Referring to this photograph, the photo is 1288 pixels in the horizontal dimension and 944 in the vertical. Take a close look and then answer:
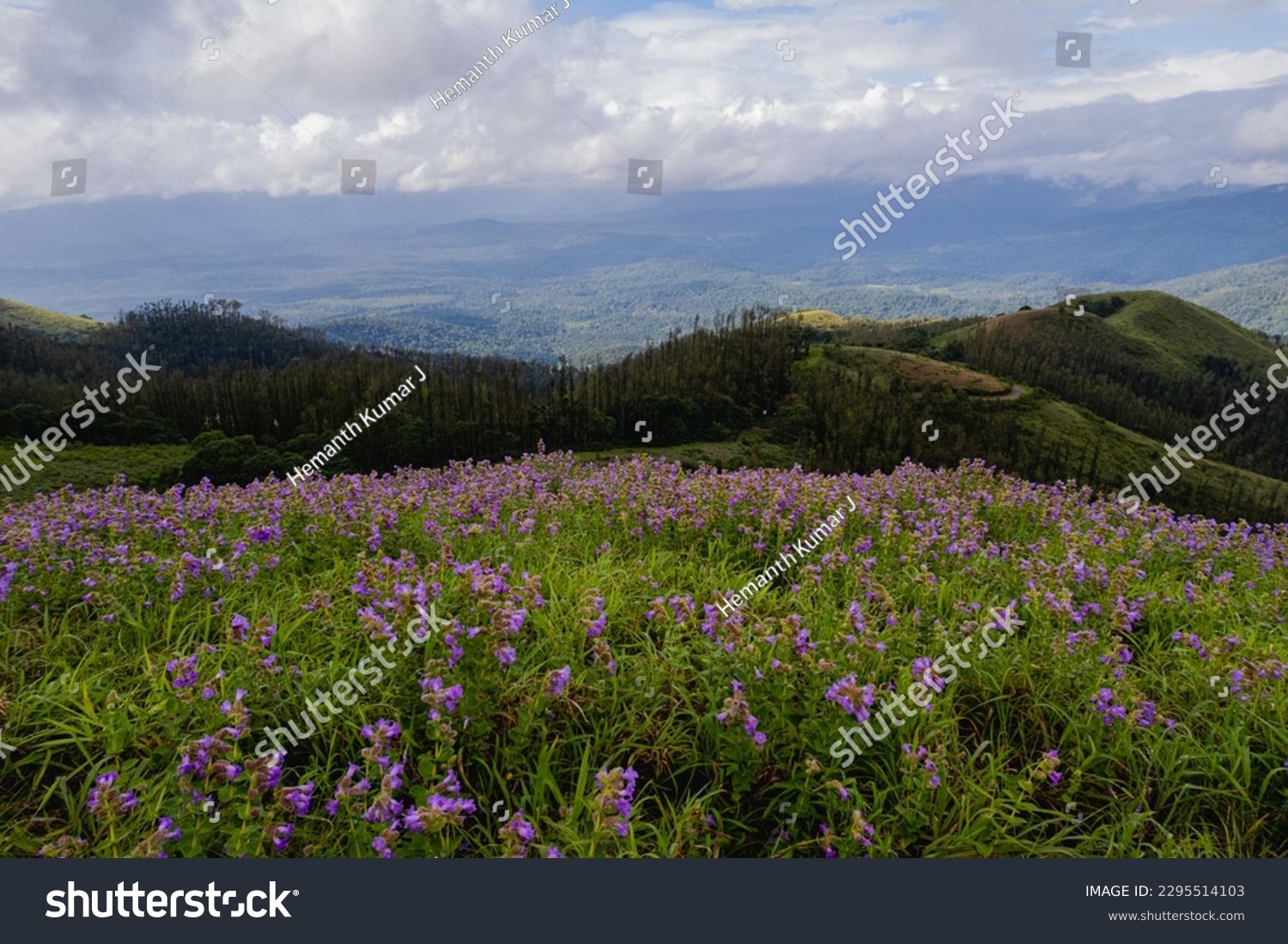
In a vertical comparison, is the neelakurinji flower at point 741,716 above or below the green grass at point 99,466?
above

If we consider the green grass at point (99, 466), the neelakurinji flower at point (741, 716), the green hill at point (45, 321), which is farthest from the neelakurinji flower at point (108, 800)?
the green hill at point (45, 321)

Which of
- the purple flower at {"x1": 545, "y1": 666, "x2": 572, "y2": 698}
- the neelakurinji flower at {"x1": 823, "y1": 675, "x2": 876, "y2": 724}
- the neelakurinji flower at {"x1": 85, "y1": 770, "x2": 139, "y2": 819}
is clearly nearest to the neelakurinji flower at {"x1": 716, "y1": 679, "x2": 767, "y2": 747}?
the neelakurinji flower at {"x1": 823, "y1": 675, "x2": 876, "y2": 724}

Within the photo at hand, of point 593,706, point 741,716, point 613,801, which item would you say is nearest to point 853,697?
point 741,716

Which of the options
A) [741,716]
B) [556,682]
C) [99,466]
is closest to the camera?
[741,716]

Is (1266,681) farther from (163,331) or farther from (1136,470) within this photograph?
(163,331)

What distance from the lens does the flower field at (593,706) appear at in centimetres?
346

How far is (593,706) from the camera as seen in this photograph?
14.0ft

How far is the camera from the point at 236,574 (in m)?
5.70

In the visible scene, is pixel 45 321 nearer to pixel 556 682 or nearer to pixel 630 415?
pixel 630 415

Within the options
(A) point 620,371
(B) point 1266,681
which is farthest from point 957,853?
(A) point 620,371

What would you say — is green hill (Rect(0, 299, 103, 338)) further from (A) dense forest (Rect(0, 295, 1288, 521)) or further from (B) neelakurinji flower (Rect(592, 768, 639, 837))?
(B) neelakurinji flower (Rect(592, 768, 639, 837))

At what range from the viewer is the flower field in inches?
136

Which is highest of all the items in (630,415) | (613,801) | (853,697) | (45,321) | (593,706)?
(45,321)

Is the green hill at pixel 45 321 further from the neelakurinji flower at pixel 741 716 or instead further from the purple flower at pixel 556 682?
the neelakurinji flower at pixel 741 716
